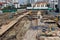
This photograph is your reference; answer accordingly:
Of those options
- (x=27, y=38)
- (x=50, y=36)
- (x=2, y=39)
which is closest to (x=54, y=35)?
(x=50, y=36)

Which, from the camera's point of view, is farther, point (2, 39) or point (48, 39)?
point (2, 39)

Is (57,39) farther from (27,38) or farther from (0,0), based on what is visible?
(0,0)

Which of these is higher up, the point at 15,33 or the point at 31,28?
the point at 15,33

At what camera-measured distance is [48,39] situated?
20.6 feet

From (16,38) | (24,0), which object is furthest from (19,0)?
(16,38)

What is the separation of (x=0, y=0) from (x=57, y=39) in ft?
82.5

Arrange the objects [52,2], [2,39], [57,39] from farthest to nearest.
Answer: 1. [52,2]
2. [2,39]
3. [57,39]

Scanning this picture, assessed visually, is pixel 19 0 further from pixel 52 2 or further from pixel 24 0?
pixel 52 2

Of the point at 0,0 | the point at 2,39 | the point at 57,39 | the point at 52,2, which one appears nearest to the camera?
the point at 57,39

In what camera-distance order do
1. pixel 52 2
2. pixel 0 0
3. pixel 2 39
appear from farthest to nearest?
pixel 0 0 < pixel 52 2 < pixel 2 39

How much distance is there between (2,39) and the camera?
22.2 feet

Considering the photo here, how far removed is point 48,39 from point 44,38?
166 millimetres

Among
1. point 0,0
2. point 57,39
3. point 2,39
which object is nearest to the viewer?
point 57,39

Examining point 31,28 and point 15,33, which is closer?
point 15,33
